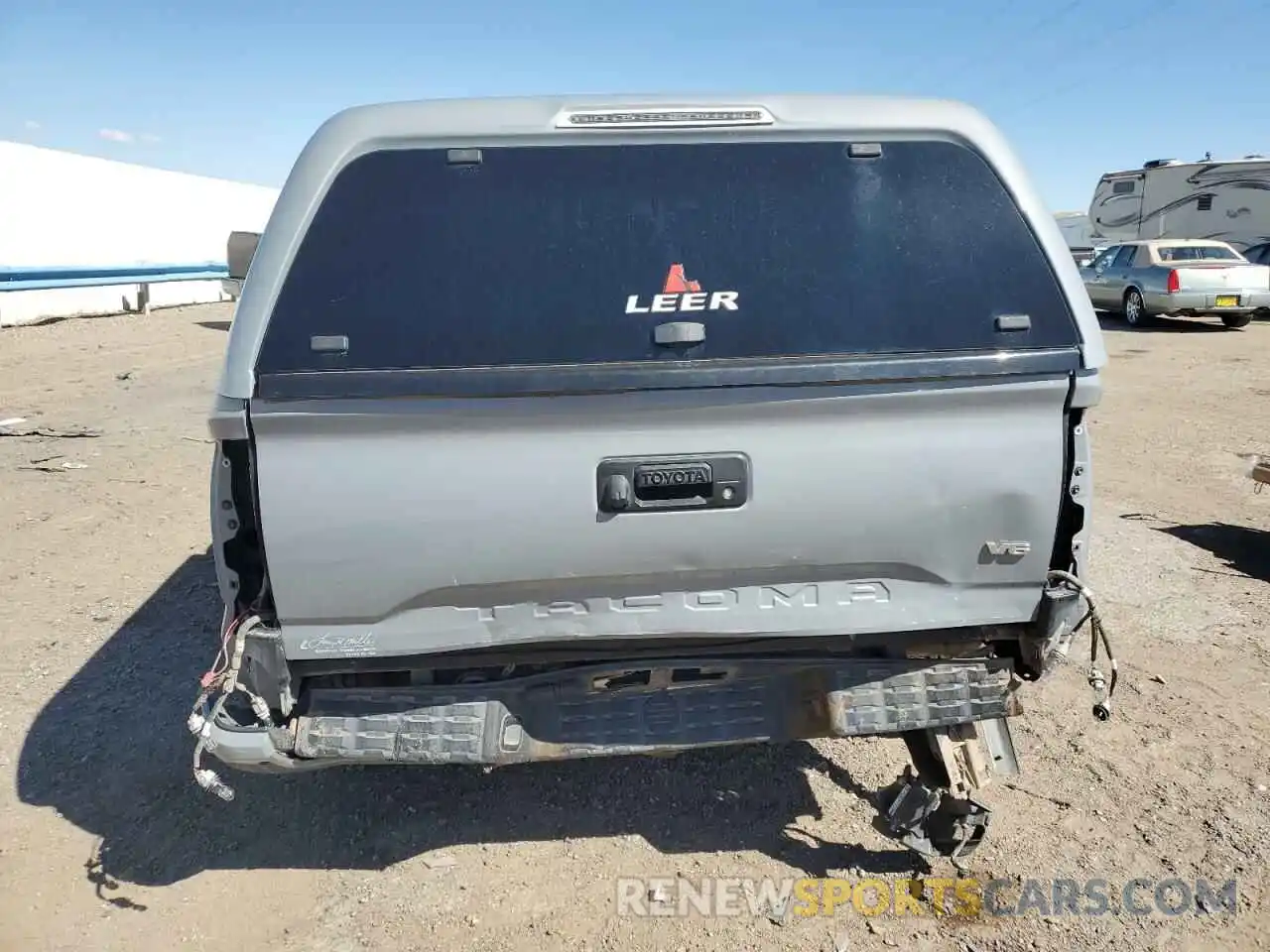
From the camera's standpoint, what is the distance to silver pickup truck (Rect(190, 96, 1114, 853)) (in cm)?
259

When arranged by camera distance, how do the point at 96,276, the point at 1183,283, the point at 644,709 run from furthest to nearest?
the point at 96,276 < the point at 1183,283 < the point at 644,709

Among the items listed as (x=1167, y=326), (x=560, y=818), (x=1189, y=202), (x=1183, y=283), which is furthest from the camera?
(x=1189, y=202)

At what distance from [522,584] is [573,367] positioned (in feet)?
2.11

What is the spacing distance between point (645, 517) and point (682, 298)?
640mm

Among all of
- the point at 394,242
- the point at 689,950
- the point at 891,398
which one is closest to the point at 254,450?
the point at 394,242

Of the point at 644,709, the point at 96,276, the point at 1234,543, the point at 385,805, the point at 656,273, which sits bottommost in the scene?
the point at 385,805

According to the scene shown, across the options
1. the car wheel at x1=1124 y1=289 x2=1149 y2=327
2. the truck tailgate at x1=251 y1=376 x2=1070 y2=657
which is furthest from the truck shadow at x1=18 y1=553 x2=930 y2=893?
the car wheel at x1=1124 y1=289 x2=1149 y2=327

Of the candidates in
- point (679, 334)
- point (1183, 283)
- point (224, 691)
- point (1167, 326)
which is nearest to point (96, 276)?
point (224, 691)

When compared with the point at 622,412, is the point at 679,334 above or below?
above

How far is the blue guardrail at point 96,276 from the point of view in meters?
17.5

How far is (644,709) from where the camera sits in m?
2.97

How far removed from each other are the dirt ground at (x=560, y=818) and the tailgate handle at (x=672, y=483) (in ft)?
4.71

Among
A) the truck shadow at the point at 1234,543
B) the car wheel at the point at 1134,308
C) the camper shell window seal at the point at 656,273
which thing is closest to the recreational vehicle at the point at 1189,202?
the car wheel at the point at 1134,308

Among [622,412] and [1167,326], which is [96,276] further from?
[1167,326]
